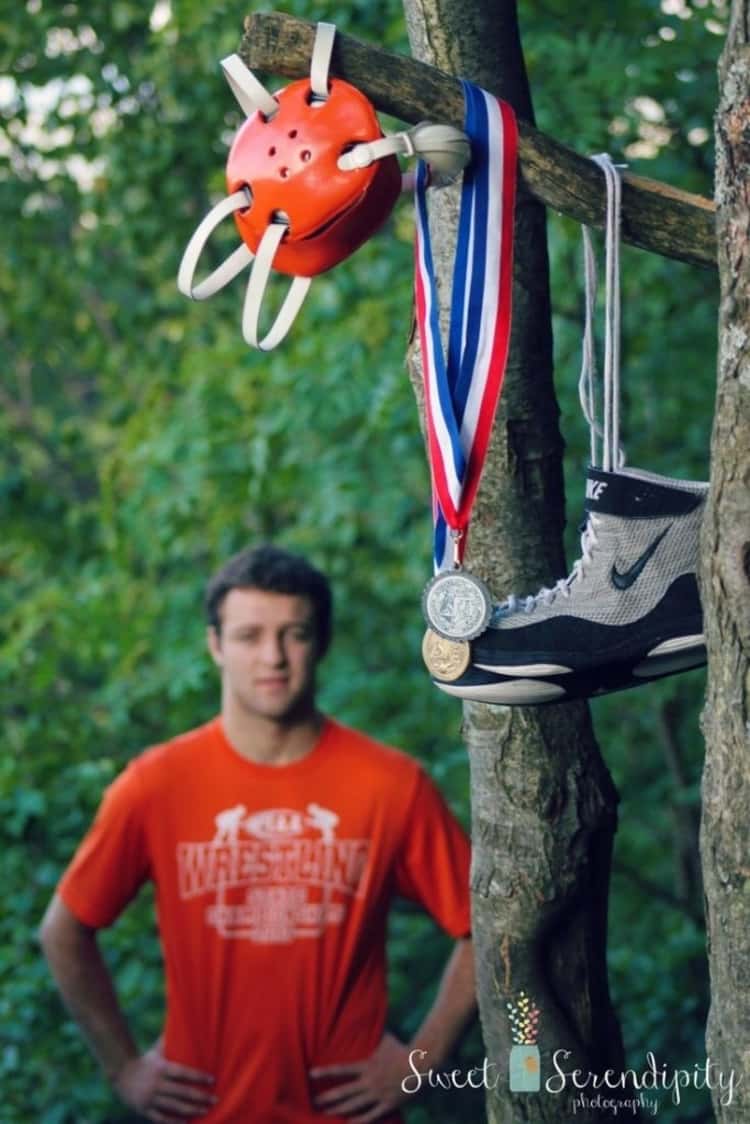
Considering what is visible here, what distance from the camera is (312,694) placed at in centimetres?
379

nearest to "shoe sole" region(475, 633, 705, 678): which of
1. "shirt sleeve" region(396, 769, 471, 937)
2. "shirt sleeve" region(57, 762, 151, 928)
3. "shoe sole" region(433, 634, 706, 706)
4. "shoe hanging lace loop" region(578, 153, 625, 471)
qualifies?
"shoe sole" region(433, 634, 706, 706)

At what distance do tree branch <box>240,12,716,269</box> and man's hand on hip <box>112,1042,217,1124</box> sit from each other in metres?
2.21

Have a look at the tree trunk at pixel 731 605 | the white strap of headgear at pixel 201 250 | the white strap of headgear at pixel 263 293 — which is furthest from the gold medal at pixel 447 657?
the white strap of headgear at pixel 201 250

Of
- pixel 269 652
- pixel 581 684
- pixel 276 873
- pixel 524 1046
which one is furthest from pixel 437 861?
pixel 581 684

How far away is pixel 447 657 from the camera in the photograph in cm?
196

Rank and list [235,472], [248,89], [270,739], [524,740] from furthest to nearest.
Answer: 1. [235,472]
2. [270,739]
3. [524,740]
4. [248,89]

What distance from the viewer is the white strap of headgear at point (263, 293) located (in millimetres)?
2070

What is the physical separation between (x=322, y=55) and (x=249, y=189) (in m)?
0.20

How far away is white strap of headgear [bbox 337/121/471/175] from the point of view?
1982 mm

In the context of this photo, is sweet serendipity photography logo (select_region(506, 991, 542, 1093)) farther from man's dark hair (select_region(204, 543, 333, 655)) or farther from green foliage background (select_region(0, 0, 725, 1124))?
green foliage background (select_region(0, 0, 725, 1124))

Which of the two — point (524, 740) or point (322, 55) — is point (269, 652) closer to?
point (524, 740)

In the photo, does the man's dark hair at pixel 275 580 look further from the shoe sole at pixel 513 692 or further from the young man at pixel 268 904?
the shoe sole at pixel 513 692

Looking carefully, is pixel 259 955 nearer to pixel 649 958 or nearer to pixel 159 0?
pixel 649 958

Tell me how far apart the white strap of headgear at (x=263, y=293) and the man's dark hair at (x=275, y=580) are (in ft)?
5.55
